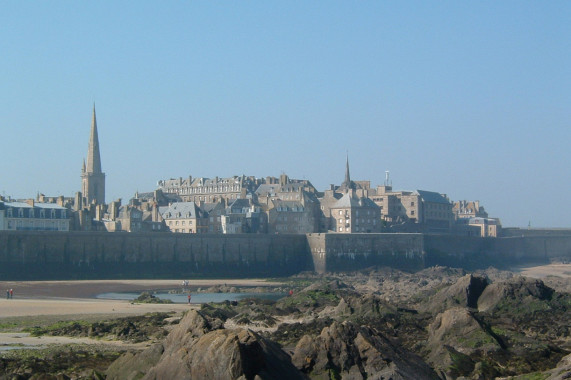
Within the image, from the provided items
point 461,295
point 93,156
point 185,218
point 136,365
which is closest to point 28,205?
point 185,218

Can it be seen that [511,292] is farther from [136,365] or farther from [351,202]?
Result: [351,202]

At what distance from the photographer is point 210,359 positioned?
14594mm

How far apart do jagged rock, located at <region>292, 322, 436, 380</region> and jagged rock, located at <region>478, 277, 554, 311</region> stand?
16239mm

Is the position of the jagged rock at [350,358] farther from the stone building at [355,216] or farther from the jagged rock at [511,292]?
the stone building at [355,216]

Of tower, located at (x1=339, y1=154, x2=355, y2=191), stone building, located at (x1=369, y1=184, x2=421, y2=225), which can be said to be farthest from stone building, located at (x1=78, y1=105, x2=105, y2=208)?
stone building, located at (x1=369, y1=184, x2=421, y2=225)

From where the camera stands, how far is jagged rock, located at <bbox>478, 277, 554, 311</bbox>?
3409 centimetres

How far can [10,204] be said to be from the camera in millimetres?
70625

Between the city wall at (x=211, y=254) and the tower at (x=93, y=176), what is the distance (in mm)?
34543

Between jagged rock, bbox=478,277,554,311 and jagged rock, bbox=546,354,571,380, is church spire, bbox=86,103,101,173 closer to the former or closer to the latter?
jagged rock, bbox=478,277,554,311

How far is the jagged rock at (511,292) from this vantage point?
112 feet

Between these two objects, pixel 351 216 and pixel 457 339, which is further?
pixel 351 216

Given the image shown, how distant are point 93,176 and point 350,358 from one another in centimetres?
8797

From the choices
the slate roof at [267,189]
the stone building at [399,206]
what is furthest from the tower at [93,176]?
the stone building at [399,206]

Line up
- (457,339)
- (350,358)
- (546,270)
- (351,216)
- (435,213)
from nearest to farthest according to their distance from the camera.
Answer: (350,358)
(457,339)
(546,270)
(351,216)
(435,213)
